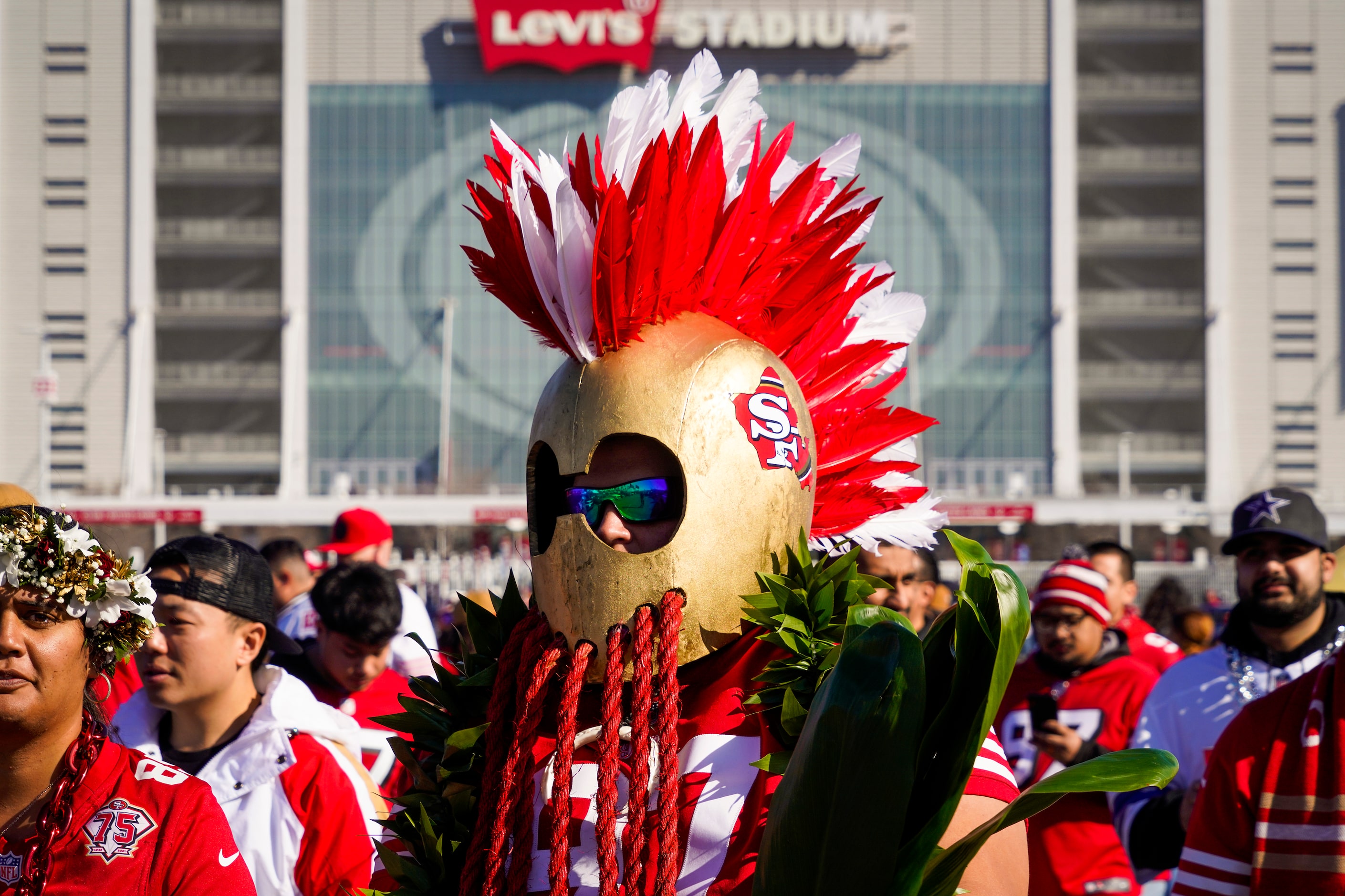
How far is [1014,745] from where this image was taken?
491 cm

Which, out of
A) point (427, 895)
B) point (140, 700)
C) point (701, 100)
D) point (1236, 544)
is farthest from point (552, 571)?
point (1236, 544)

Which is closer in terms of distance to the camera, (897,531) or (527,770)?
(527,770)

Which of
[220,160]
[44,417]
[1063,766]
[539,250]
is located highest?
[220,160]

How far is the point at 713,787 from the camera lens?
6.88 ft

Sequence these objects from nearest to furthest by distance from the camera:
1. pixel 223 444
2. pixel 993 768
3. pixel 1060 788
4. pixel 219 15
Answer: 1. pixel 1060 788
2. pixel 993 768
3. pixel 219 15
4. pixel 223 444

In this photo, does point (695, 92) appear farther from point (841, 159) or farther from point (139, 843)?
point (139, 843)

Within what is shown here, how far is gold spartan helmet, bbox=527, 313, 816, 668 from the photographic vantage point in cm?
216

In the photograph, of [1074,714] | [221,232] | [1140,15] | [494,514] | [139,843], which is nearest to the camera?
[139,843]

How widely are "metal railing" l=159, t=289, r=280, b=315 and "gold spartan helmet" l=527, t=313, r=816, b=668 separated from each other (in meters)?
47.7

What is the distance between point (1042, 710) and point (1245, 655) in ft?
2.09

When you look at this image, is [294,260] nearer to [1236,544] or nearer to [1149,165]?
[1149,165]

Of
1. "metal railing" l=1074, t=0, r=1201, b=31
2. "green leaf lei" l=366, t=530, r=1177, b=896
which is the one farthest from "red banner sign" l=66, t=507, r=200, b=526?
"green leaf lei" l=366, t=530, r=1177, b=896

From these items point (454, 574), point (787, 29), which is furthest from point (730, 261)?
point (787, 29)

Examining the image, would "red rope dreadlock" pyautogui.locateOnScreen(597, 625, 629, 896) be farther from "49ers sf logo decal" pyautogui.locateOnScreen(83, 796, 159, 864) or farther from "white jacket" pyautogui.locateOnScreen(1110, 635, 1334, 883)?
"white jacket" pyautogui.locateOnScreen(1110, 635, 1334, 883)
